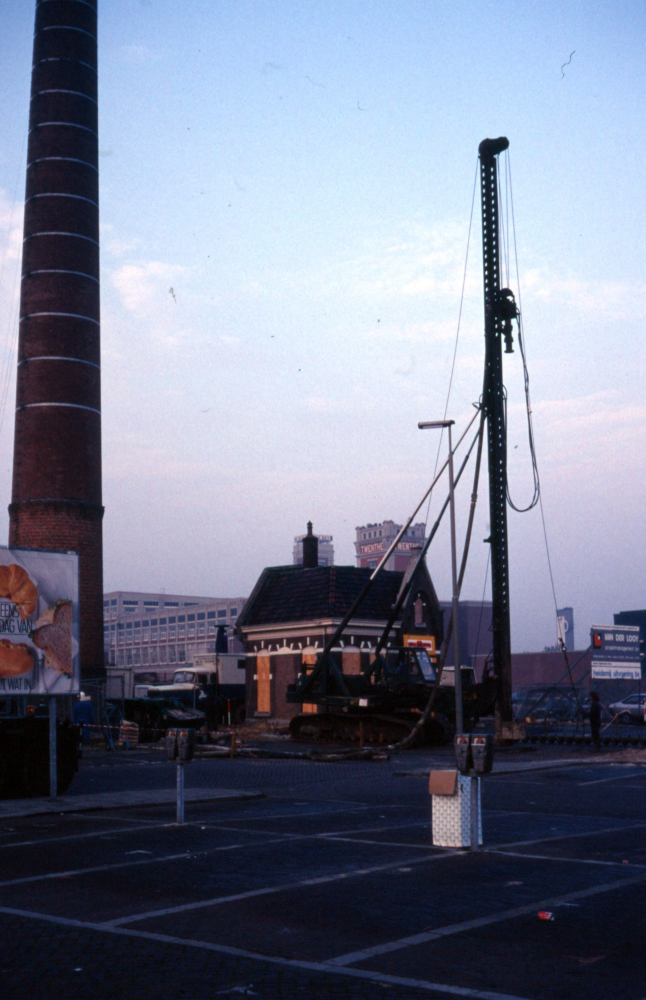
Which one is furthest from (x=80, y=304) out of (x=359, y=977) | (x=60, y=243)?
(x=359, y=977)

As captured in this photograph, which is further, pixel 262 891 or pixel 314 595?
pixel 314 595

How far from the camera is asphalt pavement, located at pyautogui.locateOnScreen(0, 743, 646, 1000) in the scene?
6.15m

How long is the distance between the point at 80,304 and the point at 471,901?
35545 millimetres

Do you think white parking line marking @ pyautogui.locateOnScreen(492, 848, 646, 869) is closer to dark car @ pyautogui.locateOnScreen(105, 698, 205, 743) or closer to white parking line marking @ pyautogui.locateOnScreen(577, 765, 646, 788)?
white parking line marking @ pyautogui.locateOnScreen(577, 765, 646, 788)

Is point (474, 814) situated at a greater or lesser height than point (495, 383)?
lesser

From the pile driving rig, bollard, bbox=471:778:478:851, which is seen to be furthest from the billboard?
the pile driving rig

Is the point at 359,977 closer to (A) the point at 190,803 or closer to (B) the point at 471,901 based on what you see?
(B) the point at 471,901

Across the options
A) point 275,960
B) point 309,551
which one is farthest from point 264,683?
point 275,960

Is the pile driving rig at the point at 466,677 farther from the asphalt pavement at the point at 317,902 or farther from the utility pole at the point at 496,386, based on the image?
the asphalt pavement at the point at 317,902

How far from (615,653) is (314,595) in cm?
1498

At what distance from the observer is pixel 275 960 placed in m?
6.61

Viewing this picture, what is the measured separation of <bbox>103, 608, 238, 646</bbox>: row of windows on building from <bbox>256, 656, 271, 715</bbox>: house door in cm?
8321

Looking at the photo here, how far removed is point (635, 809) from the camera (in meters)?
15.6

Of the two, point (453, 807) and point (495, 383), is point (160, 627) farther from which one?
point (453, 807)
